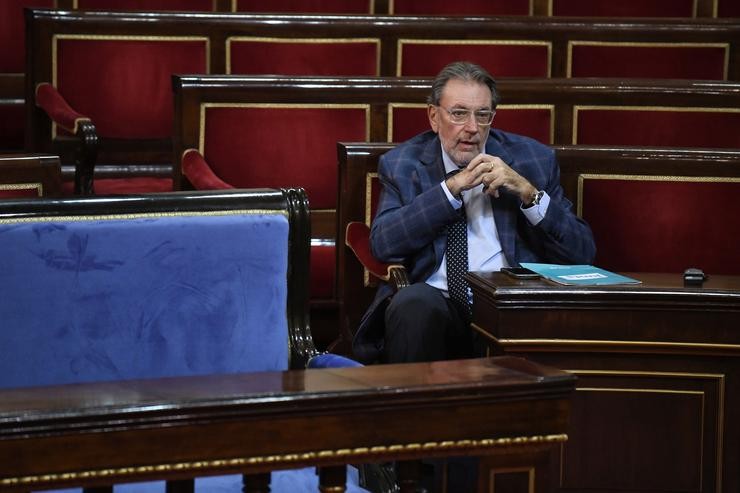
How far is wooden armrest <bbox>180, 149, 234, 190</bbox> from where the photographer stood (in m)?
1.39

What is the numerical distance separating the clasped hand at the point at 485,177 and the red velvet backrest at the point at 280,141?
14.0 inches

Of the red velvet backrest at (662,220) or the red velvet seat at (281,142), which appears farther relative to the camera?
the red velvet seat at (281,142)

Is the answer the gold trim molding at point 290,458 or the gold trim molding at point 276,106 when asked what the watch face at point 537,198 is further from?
the gold trim molding at point 290,458

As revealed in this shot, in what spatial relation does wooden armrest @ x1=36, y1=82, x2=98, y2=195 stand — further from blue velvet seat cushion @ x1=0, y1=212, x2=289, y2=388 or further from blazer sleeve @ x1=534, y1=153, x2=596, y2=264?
blue velvet seat cushion @ x1=0, y1=212, x2=289, y2=388

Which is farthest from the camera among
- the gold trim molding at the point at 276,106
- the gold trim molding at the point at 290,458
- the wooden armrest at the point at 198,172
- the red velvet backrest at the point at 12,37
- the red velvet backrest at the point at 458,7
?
the red velvet backrest at the point at 458,7

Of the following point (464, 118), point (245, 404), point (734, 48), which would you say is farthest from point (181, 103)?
point (245, 404)

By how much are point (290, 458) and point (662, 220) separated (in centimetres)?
96

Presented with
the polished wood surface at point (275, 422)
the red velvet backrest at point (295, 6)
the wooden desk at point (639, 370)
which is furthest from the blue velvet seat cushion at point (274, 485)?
the red velvet backrest at point (295, 6)

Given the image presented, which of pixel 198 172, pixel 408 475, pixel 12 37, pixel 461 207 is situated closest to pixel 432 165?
pixel 461 207

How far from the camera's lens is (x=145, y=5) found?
6.43 feet

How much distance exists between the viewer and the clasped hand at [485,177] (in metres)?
1.19

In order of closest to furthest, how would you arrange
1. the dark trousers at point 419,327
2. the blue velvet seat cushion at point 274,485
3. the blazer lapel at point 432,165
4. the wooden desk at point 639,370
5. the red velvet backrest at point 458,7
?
the blue velvet seat cushion at point 274,485 → the wooden desk at point 639,370 → the dark trousers at point 419,327 → the blazer lapel at point 432,165 → the red velvet backrest at point 458,7

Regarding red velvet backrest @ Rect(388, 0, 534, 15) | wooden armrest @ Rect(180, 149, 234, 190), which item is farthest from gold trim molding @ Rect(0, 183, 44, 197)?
red velvet backrest @ Rect(388, 0, 534, 15)

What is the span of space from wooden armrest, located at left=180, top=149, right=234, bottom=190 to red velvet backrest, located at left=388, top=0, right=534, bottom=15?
688 millimetres
